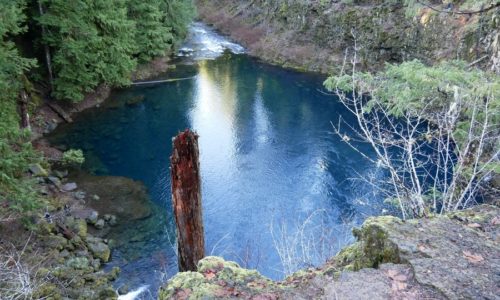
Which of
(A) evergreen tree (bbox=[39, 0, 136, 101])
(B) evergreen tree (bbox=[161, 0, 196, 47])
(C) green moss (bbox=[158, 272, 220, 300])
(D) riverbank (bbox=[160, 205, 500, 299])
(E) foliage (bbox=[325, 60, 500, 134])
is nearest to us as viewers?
(D) riverbank (bbox=[160, 205, 500, 299])

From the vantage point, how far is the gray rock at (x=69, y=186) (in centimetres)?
1205

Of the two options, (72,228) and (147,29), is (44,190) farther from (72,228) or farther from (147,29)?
(147,29)

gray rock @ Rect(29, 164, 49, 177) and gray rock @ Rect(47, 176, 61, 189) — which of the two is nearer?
gray rock @ Rect(47, 176, 61, 189)

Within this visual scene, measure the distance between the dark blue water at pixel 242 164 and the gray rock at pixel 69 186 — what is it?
4.32ft

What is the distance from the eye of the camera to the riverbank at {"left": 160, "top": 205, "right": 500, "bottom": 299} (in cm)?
264

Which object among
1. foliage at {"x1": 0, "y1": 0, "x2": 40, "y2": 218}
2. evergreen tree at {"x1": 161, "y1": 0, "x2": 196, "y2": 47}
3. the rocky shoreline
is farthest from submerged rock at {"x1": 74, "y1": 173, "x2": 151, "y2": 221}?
evergreen tree at {"x1": 161, "y1": 0, "x2": 196, "y2": 47}

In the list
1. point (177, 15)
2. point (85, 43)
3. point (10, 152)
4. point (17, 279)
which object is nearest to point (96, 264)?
point (10, 152)

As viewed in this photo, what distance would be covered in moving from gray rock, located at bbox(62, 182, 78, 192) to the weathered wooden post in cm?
821

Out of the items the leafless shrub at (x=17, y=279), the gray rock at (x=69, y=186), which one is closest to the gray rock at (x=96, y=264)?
the leafless shrub at (x=17, y=279)

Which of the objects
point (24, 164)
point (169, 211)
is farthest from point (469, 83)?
point (24, 164)

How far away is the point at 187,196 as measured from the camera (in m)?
4.96

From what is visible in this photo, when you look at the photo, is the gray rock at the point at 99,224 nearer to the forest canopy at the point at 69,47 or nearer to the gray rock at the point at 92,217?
the gray rock at the point at 92,217

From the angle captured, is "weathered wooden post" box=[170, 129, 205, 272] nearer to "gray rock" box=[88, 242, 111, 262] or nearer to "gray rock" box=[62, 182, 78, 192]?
"gray rock" box=[88, 242, 111, 262]

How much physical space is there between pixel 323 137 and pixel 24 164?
36.5 ft
